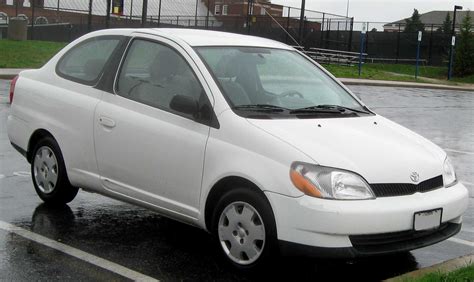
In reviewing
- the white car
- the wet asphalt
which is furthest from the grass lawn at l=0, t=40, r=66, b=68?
the white car

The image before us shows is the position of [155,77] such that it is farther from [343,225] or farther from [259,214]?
[343,225]

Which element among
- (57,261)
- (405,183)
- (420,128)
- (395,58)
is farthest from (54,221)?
(395,58)

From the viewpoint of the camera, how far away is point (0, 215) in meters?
6.28

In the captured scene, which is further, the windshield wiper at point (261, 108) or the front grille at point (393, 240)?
the windshield wiper at point (261, 108)

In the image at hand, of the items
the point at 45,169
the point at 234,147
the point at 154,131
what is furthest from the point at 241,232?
the point at 45,169

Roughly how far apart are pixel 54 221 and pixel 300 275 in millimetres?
2407

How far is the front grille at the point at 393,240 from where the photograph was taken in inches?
182

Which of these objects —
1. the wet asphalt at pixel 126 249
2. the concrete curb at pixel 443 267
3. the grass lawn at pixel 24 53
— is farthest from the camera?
the grass lawn at pixel 24 53

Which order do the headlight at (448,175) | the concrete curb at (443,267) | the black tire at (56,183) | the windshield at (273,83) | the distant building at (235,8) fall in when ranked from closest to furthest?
1. the concrete curb at (443,267)
2. the headlight at (448,175)
3. the windshield at (273,83)
4. the black tire at (56,183)
5. the distant building at (235,8)

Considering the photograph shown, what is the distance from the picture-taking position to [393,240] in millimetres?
4730

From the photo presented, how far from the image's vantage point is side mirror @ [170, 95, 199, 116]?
5281 mm

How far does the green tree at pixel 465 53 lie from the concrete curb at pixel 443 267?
137 ft

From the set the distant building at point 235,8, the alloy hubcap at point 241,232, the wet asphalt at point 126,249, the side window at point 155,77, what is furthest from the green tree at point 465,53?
the alloy hubcap at point 241,232

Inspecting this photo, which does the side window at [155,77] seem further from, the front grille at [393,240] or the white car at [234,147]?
the front grille at [393,240]
